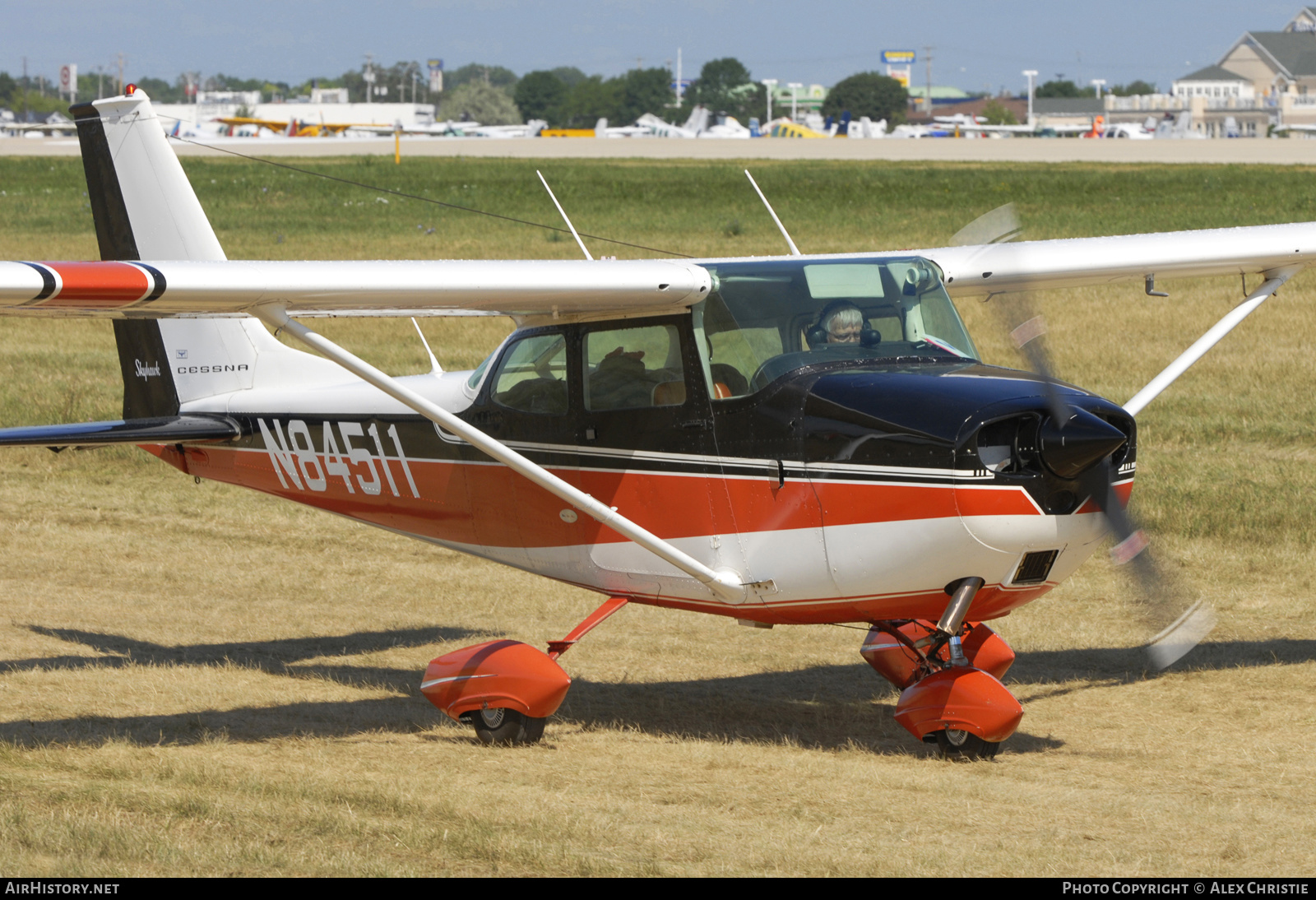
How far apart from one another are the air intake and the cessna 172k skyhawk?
0.04ft

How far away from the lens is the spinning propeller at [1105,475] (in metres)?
6.20

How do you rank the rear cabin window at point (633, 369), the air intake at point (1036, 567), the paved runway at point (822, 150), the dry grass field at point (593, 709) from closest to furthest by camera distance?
the dry grass field at point (593, 709)
the air intake at point (1036, 567)
the rear cabin window at point (633, 369)
the paved runway at point (822, 150)

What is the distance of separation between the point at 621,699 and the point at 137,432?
3.54 m

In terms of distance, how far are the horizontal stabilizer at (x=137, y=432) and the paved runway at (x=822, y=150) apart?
48.2 metres

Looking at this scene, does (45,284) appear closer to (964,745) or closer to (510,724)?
(510,724)

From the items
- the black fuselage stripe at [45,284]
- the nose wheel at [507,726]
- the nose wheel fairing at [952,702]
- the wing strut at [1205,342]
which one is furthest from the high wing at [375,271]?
the nose wheel at [507,726]

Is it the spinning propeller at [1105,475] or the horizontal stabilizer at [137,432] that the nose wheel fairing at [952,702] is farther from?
the horizontal stabilizer at [137,432]

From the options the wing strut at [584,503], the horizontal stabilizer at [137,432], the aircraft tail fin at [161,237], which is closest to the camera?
the wing strut at [584,503]

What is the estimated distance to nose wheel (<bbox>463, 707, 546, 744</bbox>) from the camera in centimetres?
758

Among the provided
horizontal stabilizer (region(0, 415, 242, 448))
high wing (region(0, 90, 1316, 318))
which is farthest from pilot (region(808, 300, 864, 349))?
horizontal stabilizer (region(0, 415, 242, 448))

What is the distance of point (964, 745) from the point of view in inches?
282

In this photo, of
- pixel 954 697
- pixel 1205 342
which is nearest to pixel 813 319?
pixel 954 697
